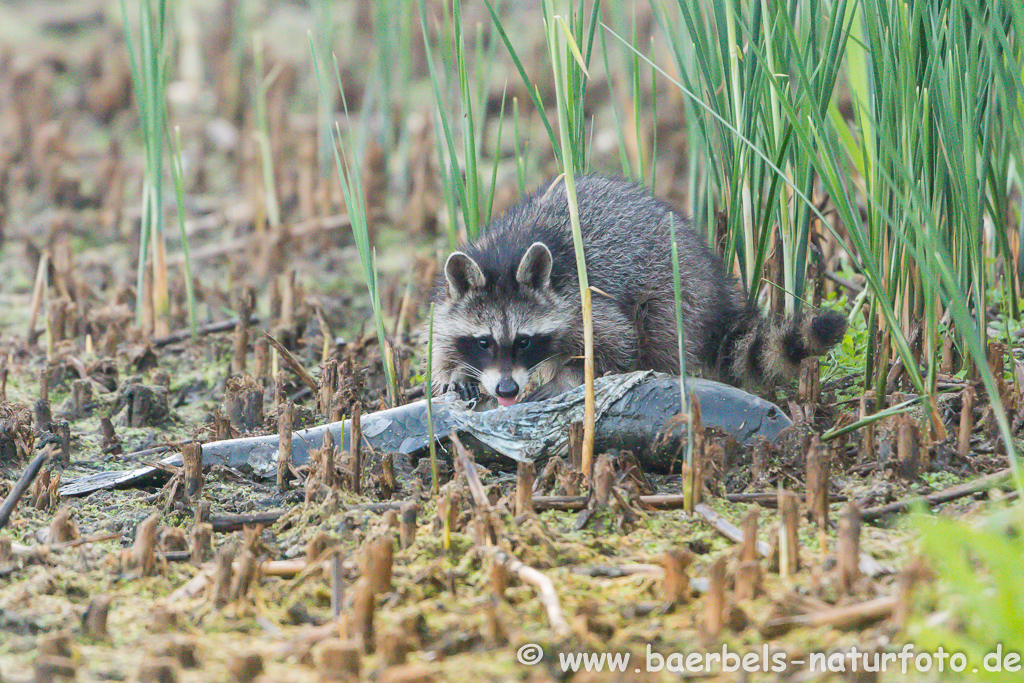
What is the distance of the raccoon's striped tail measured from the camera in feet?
13.0

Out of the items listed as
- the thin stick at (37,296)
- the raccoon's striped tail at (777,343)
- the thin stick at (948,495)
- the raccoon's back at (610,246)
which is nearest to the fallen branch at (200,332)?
the thin stick at (37,296)

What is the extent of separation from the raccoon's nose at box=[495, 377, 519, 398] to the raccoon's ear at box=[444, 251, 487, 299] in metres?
0.43

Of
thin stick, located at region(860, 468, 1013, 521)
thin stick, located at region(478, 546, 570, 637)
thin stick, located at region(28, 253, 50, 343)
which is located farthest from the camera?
thin stick, located at region(28, 253, 50, 343)

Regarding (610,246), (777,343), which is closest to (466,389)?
(610,246)

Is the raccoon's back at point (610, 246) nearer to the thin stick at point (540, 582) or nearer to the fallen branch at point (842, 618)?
the thin stick at point (540, 582)

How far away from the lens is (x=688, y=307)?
440 cm

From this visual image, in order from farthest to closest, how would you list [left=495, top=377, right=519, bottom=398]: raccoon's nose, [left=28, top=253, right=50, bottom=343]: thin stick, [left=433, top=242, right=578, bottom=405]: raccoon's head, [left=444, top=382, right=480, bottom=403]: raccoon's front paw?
[left=28, top=253, right=50, bottom=343]: thin stick, [left=444, top=382, right=480, bottom=403]: raccoon's front paw, [left=433, top=242, right=578, bottom=405]: raccoon's head, [left=495, top=377, right=519, bottom=398]: raccoon's nose

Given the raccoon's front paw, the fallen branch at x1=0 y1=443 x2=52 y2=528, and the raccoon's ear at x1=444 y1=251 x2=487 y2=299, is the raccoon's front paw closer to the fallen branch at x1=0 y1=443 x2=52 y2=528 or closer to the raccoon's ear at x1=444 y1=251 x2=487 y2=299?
the raccoon's ear at x1=444 y1=251 x2=487 y2=299

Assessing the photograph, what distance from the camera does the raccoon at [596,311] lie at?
14.1 ft

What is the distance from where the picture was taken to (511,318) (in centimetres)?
430

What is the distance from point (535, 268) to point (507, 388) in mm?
501

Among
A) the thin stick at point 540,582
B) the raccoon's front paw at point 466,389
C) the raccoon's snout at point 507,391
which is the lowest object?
the raccoon's front paw at point 466,389

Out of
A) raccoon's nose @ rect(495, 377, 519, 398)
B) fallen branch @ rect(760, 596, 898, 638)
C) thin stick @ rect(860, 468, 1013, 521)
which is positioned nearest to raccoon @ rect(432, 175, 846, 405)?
raccoon's nose @ rect(495, 377, 519, 398)

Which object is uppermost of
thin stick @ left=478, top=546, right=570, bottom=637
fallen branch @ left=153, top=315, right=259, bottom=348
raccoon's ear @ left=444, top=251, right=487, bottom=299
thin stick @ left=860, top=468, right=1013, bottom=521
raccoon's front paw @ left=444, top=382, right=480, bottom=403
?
raccoon's ear @ left=444, top=251, right=487, bottom=299
